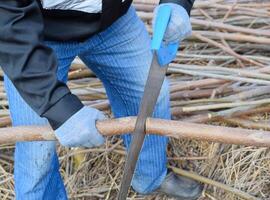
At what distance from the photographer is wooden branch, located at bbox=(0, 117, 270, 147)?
120cm

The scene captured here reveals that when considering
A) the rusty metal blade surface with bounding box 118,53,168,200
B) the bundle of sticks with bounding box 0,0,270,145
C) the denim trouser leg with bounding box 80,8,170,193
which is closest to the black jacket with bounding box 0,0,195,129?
the rusty metal blade surface with bounding box 118,53,168,200

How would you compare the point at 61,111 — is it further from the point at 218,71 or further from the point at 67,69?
the point at 218,71

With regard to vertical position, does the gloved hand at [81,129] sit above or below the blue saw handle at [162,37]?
below

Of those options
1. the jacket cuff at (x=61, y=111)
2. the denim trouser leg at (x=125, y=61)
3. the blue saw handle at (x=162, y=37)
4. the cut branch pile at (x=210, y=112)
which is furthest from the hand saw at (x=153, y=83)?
the cut branch pile at (x=210, y=112)

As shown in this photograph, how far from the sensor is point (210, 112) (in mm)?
2027

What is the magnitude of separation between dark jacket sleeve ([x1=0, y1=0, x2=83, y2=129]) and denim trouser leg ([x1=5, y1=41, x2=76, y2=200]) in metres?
0.23

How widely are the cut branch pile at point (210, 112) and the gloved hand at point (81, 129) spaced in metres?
0.75

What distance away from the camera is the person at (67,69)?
125 centimetres

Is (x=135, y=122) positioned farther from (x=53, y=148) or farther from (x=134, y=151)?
(x=53, y=148)

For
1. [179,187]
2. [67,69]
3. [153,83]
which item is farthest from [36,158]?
[179,187]

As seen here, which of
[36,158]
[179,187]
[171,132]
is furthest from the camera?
[179,187]

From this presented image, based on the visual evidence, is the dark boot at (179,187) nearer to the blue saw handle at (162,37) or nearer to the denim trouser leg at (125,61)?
the denim trouser leg at (125,61)

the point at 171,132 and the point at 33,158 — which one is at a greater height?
the point at 171,132

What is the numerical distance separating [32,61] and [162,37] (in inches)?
11.4
